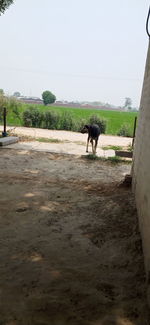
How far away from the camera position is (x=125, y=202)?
Result: 420 cm

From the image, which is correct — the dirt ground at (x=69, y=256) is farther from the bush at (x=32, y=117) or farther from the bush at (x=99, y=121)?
the bush at (x=32, y=117)

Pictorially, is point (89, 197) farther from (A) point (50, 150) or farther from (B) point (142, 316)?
(A) point (50, 150)

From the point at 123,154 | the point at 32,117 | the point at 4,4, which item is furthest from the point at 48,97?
the point at 123,154

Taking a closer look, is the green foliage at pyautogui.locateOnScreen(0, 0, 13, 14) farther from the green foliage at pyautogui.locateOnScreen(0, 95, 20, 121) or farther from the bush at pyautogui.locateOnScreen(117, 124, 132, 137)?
the bush at pyautogui.locateOnScreen(117, 124, 132, 137)

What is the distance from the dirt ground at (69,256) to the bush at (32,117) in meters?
13.5

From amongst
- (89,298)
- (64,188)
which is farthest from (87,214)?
(89,298)

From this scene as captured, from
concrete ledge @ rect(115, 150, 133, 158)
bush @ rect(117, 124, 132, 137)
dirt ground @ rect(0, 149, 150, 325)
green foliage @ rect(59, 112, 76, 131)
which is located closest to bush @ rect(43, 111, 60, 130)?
green foliage @ rect(59, 112, 76, 131)

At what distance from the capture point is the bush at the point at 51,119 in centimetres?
1808

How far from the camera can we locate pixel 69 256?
2686 mm

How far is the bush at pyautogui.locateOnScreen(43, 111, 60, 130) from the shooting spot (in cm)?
1808

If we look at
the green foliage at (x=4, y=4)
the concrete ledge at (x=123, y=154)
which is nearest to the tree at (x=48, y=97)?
the green foliage at (x=4, y=4)

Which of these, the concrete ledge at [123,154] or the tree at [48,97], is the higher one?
the tree at [48,97]

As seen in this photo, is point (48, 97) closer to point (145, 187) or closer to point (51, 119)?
point (51, 119)

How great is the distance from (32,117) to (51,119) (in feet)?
5.01
